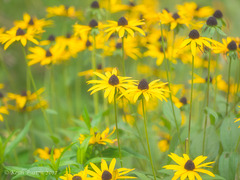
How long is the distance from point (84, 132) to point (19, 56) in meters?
2.28

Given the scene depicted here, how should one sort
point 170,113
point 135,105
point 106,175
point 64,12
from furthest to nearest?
point 64,12
point 135,105
point 170,113
point 106,175

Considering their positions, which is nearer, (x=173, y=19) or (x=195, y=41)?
(x=195, y=41)

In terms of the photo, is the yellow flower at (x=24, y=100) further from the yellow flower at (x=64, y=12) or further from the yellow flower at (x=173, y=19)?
the yellow flower at (x=173, y=19)

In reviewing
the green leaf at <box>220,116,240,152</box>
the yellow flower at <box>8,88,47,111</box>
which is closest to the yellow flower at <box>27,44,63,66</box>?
the yellow flower at <box>8,88,47,111</box>

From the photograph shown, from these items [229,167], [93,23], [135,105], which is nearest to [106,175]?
[229,167]

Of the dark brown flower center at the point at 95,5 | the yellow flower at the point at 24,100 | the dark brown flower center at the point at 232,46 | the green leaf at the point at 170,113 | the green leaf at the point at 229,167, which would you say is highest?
the dark brown flower center at the point at 95,5

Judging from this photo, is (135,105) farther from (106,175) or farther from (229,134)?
(106,175)

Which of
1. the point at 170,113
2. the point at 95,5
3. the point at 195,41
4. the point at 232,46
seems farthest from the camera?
the point at 95,5

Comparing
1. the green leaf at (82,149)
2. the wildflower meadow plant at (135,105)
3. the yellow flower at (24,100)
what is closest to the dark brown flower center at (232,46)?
the wildflower meadow plant at (135,105)

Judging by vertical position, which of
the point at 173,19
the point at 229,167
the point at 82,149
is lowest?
the point at 229,167

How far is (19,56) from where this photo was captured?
10.9ft

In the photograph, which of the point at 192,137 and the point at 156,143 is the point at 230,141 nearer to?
the point at 192,137

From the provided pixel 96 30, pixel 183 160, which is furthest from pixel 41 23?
pixel 183 160

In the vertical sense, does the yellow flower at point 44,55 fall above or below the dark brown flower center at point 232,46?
above
